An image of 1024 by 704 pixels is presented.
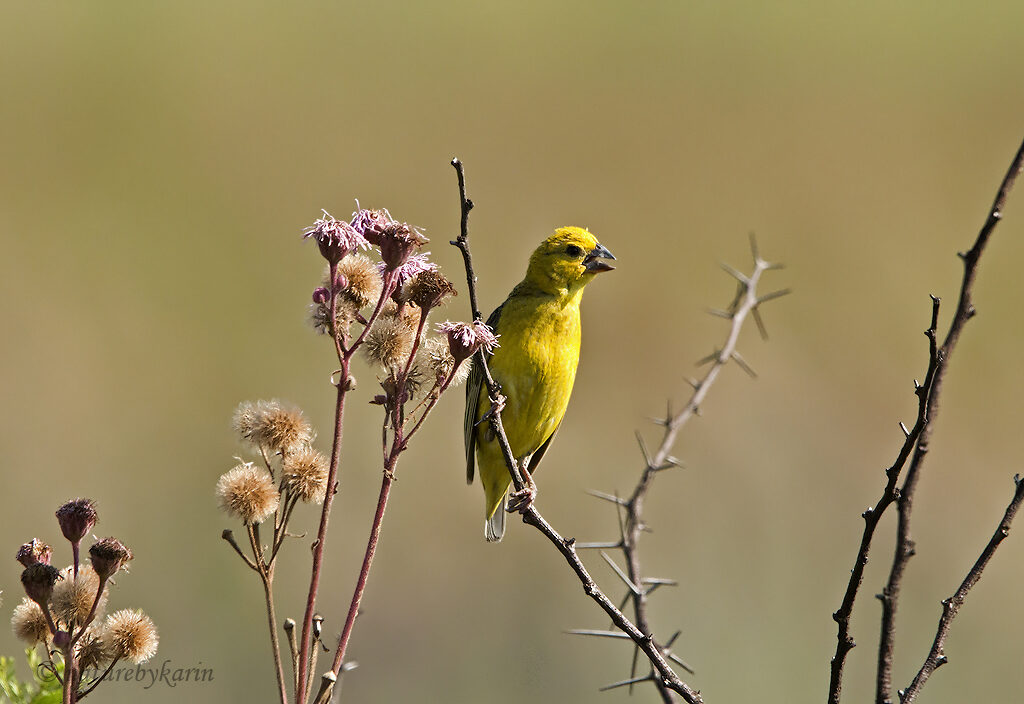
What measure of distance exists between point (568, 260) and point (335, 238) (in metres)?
2.81

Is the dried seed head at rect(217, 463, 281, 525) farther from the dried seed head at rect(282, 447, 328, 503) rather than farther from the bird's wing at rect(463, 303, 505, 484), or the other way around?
the bird's wing at rect(463, 303, 505, 484)

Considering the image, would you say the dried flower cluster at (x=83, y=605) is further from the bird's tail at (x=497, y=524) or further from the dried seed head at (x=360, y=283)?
the bird's tail at (x=497, y=524)

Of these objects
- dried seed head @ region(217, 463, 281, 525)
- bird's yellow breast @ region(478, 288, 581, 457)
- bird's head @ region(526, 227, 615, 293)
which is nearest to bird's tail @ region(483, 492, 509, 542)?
bird's yellow breast @ region(478, 288, 581, 457)

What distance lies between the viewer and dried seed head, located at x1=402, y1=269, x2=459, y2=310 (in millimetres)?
2098

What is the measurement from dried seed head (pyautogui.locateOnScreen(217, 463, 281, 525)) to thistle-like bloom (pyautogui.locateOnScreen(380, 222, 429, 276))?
458 millimetres

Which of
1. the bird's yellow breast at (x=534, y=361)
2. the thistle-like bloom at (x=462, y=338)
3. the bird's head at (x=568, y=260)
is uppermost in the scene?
the bird's head at (x=568, y=260)

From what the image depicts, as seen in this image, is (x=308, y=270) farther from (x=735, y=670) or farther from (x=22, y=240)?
(x=735, y=670)

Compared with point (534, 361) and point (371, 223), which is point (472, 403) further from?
point (371, 223)

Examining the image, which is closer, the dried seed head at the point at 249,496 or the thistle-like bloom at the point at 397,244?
the dried seed head at the point at 249,496

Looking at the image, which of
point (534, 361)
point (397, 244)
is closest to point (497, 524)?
point (534, 361)

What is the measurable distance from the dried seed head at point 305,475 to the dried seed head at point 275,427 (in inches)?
1.1

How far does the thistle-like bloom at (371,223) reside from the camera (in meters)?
2.05

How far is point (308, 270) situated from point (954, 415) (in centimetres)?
651

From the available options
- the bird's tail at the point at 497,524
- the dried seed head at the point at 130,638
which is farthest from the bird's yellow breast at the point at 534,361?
the dried seed head at the point at 130,638
